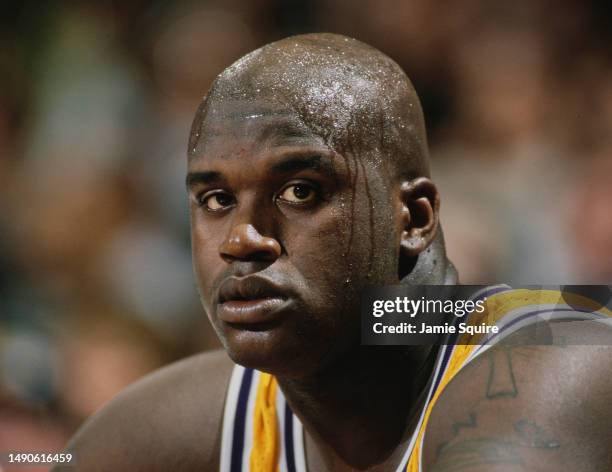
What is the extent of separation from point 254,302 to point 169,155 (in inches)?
48.9

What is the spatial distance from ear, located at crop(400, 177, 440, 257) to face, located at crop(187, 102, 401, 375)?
0.05 m

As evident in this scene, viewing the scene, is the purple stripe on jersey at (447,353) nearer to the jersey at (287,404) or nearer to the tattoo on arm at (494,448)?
the jersey at (287,404)

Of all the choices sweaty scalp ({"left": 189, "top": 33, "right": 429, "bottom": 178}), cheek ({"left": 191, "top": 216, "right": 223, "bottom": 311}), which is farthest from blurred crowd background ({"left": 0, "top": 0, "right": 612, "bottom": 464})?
cheek ({"left": 191, "top": 216, "right": 223, "bottom": 311})

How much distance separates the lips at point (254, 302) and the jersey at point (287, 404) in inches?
8.6

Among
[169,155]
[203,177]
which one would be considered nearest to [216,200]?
[203,177]

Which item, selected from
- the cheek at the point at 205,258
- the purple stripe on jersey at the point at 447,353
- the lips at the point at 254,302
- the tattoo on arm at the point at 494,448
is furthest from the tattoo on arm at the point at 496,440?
the cheek at the point at 205,258

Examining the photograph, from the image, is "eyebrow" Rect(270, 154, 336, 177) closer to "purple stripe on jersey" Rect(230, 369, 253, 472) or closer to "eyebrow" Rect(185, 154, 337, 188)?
"eyebrow" Rect(185, 154, 337, 188)

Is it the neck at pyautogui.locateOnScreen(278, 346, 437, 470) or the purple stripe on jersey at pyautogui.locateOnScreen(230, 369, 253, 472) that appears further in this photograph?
the purple stripe on jersey at pyautogui.locateOnScreen(230, 369, 253, 472)

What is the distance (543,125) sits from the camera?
2.06 meters

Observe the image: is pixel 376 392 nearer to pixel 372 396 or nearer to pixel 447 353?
pixel 372 396

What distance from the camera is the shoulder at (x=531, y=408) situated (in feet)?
3.51

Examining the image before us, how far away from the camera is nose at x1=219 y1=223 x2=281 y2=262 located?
1272 mm

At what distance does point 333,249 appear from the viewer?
1.30 metres

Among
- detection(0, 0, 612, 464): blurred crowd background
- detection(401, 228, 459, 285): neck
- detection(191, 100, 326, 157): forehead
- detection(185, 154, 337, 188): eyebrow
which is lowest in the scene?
detection(401, 228, 459, 285): neck
